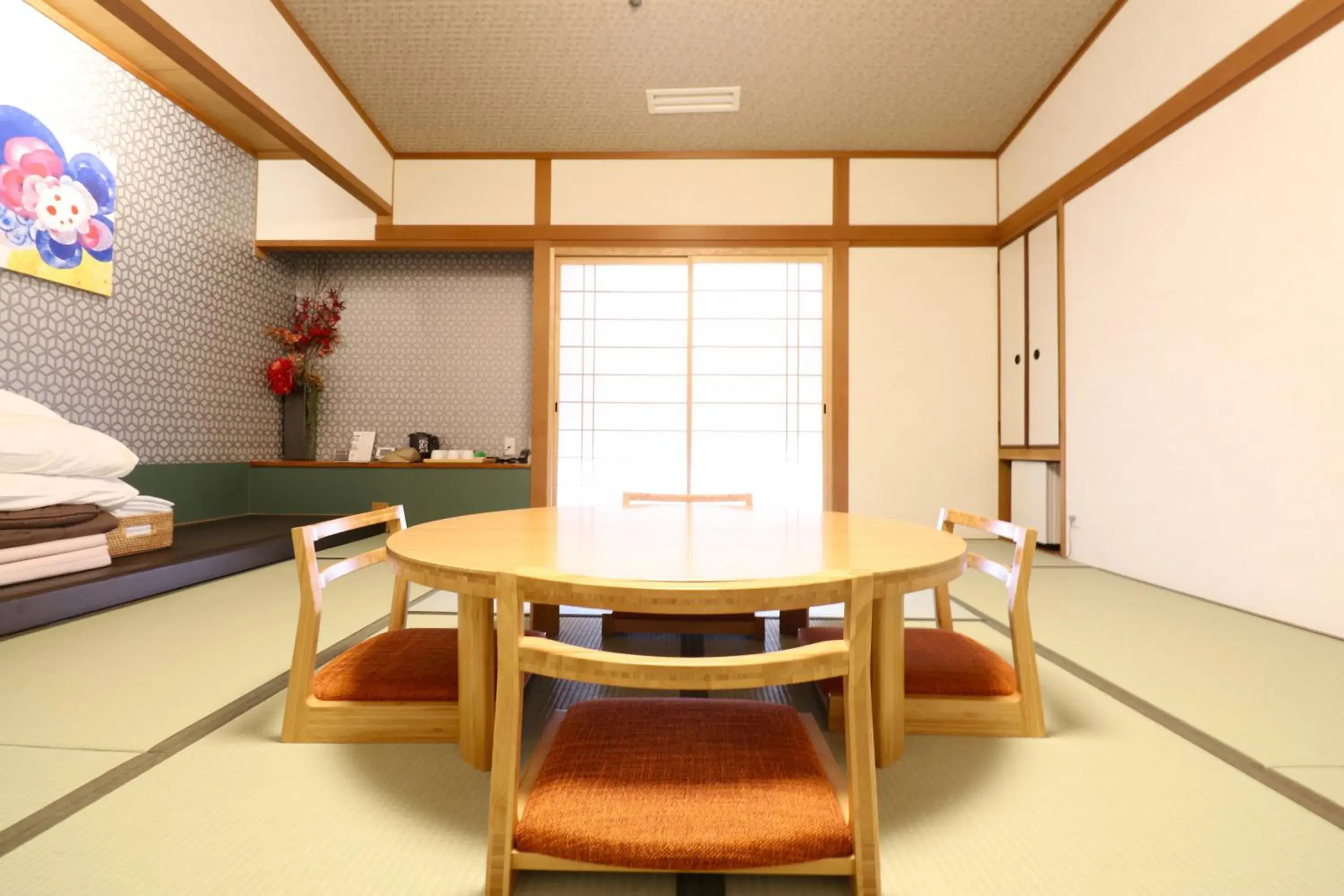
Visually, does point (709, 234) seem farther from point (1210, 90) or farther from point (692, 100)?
point (1210, 90)

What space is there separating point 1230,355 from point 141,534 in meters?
4.84

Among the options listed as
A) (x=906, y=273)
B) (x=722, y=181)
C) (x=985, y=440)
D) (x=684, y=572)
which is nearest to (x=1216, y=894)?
(x=684, y=572)

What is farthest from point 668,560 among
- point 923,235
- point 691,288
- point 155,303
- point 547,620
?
point 923,235

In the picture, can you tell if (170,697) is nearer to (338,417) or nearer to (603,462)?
(603,462)

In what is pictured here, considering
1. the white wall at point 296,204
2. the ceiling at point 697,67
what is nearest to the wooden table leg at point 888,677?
the ceiling at point 697,67

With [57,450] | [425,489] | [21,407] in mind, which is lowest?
[425,489]

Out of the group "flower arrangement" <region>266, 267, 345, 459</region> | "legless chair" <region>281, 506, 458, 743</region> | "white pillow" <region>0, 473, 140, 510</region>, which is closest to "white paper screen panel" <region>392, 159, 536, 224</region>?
"flower arrangement" <region>266, 267, 345, 459</region>

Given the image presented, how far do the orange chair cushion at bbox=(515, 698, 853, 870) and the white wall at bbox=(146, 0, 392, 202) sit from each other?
316 cm

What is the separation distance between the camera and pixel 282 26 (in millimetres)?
Result: 3156

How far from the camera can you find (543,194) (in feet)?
15.1

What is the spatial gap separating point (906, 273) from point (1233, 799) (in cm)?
406

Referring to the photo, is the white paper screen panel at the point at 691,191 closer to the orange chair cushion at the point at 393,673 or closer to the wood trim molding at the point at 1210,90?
the wood trim molding at the point at 1210,90

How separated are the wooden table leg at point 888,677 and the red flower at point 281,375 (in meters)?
4.94

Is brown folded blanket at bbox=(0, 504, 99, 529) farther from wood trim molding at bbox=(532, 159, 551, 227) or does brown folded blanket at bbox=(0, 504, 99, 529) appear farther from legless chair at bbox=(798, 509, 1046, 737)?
wood trim molding at bbox=(532, 159, 551, 227)
